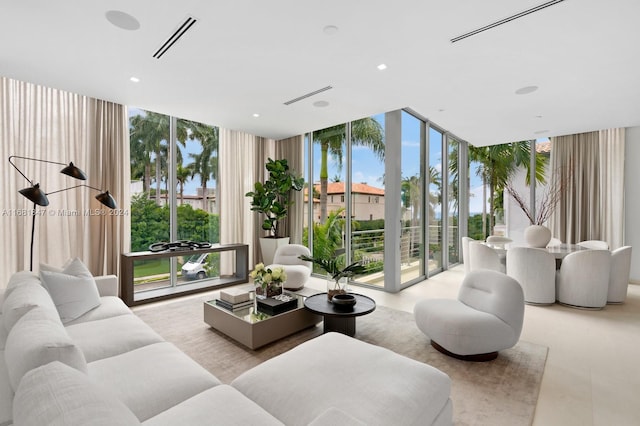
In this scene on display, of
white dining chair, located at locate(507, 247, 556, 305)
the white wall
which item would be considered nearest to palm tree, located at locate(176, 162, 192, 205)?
white dining chair, located at locate(507, 247, 556, 305)

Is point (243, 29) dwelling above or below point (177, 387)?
above

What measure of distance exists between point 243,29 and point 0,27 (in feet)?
6.32

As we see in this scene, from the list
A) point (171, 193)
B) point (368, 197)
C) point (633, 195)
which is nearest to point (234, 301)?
point (171, 193)

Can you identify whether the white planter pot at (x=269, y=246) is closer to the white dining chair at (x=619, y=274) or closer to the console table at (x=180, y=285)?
the console table at (x=180, y=285)

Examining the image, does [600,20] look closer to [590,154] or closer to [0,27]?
[590,154]

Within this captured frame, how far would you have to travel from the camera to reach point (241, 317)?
2889 millimetres

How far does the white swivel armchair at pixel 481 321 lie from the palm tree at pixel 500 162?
476 centimetres

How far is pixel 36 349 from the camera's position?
1.20m

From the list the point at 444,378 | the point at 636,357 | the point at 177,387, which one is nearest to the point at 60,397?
the point at 177,387

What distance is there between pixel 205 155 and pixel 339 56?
3336mm

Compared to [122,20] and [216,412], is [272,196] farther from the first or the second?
[216,412]

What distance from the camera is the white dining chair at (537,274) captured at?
13.3 ft

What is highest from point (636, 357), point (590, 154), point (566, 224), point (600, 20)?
point (600, 20)

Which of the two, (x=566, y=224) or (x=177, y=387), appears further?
(x=566, y=224)
